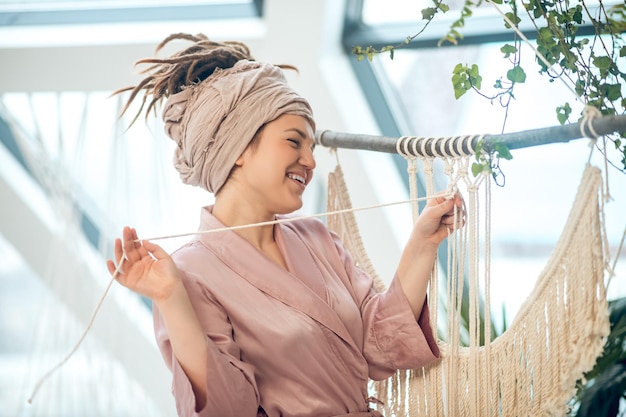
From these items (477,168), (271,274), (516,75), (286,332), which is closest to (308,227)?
(271,274)

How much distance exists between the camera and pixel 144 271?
1.54 metres

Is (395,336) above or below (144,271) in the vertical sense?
below

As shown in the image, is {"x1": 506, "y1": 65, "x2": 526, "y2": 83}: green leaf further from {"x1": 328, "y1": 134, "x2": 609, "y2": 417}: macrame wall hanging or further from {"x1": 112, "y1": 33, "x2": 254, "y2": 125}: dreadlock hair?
{"x1": 112, "y1": 33, "x2": 254, "y2": 125}: dreadlock hair

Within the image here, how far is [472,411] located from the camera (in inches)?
69.1

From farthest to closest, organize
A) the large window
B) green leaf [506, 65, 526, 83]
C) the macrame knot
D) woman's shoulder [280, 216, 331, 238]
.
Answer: the large window, woman's shoulder [280, 216, 331, 238], green leaf [506, 65, 526, 83], the macrame knot

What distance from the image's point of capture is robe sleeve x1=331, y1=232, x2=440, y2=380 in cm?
185

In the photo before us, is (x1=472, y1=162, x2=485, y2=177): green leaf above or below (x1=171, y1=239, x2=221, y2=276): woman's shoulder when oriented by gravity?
above

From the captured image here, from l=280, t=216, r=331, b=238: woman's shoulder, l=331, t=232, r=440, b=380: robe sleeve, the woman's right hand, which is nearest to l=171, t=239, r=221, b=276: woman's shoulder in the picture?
the woman's right hand

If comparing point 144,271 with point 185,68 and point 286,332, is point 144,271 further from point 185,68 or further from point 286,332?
point 185,68

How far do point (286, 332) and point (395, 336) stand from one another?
0.29m

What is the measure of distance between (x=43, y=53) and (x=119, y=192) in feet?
2.04

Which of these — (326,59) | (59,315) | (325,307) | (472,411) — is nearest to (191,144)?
(325,307)

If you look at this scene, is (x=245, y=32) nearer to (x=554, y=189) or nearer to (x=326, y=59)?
(x=326, y=59)

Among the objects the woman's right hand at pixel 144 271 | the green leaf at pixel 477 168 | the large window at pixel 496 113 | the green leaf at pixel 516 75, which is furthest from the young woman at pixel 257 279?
the large window at pixel 496 113
